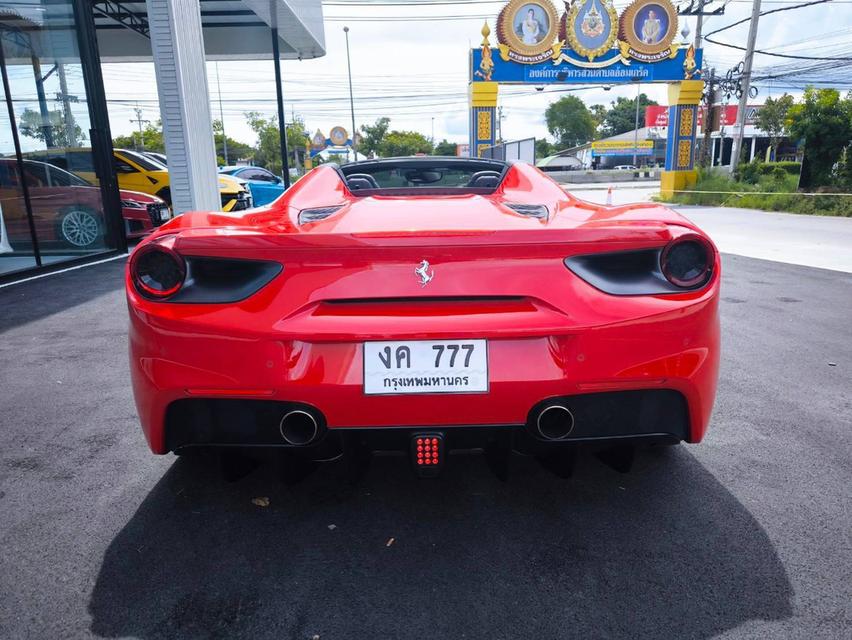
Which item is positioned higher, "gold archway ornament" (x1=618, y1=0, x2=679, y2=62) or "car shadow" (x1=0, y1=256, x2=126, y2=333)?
"gold archway ornament" (x1=618, y1=0, x2=679, y2=62)

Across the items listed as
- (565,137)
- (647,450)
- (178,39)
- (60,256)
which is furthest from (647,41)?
(565,137)

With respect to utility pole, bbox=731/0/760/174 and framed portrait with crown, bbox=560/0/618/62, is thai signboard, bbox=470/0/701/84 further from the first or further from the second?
utility pole, bbox=731/0/760/174

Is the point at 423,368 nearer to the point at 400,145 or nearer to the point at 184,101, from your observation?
the point at 184,101

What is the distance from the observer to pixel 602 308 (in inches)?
68.2

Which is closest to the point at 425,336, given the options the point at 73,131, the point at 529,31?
the point at 73,131

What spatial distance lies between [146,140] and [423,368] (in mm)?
74562

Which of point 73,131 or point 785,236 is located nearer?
point 73,131

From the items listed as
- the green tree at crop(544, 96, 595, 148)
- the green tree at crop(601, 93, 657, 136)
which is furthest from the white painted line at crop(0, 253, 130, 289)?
the green tree at crop(601, 93, 657, 136)

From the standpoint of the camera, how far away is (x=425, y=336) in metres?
1.69

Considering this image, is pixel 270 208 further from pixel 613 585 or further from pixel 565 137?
pixel 565 137

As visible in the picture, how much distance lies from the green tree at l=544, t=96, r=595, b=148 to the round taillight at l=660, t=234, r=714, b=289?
97.3 metres

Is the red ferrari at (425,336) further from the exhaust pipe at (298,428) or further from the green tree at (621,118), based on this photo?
the green tree at (621,118)

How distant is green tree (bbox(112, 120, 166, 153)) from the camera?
61344mm

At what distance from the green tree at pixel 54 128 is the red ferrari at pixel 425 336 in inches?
315
